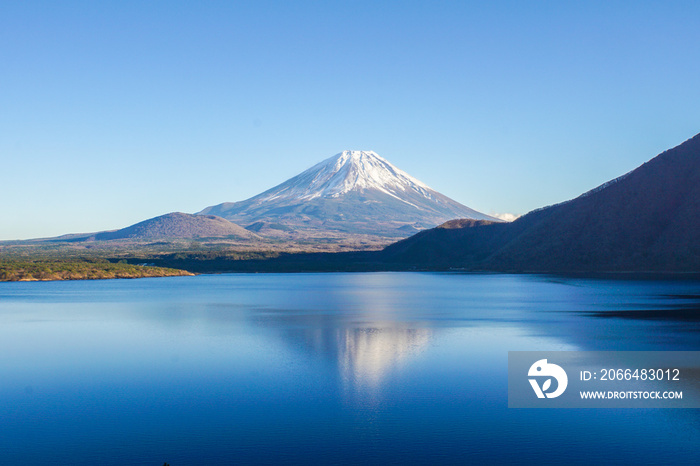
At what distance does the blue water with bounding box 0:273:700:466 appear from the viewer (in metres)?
13.8

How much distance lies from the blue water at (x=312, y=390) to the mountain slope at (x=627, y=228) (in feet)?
128

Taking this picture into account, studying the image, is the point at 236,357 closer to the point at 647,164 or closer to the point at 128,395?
the point at 128,395

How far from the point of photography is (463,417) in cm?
1627

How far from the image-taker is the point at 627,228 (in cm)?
8562

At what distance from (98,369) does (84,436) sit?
30.8 feet

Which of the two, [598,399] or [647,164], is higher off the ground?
[647,164]

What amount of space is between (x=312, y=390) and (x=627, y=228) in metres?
77.0

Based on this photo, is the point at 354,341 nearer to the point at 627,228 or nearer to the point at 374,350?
the point at 374,350

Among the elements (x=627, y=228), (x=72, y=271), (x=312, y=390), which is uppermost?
(x=627, y=228)

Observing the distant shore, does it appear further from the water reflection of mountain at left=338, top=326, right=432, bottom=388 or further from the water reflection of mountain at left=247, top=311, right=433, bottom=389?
the water reflection of mountain at left=338, top=326, right=432, bottom=388

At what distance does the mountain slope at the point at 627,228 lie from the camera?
79.7m

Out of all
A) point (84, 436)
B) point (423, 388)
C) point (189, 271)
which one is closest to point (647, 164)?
point (189, 271)

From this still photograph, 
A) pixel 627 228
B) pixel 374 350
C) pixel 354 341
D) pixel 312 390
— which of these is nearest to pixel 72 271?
pixel 354 341

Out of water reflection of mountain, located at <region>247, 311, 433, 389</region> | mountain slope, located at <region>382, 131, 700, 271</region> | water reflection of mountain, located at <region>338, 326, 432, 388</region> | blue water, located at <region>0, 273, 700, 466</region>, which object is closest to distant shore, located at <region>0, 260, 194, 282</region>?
blue water, located at <region>0, 273, 700, 466</region>
